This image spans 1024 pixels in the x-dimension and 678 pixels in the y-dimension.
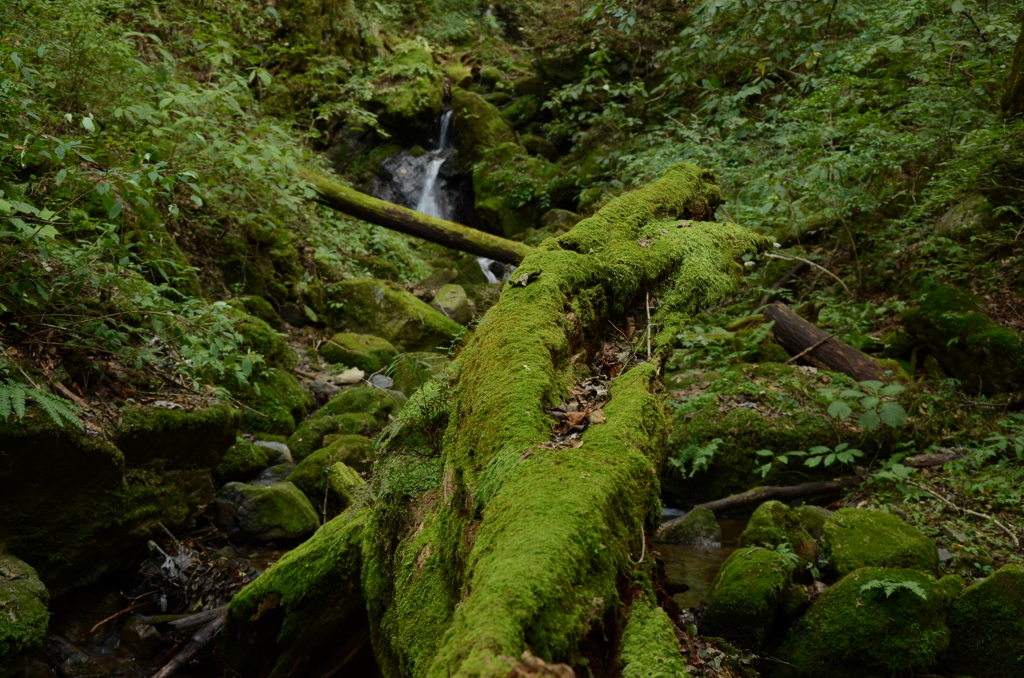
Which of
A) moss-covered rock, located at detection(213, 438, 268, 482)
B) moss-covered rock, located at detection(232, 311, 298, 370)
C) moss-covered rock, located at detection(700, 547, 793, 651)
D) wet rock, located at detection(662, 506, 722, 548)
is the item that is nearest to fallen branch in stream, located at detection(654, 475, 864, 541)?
wet rock, located at detection(662, 506, 722, 548)

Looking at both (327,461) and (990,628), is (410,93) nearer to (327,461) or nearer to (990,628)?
(327,461)

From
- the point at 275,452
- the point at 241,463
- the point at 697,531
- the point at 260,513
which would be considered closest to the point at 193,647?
the point at 260,513

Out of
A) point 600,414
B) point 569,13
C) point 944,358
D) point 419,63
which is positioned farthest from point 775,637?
point 569,13

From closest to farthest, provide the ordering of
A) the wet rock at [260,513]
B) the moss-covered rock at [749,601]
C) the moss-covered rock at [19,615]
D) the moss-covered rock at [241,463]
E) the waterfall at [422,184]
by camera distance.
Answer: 1. the moss-covered rock at [19,615]
2. the moss-covered rock at [749,601]
3. the wet rock at [260,513]
4. the moss-covered rock at [241,463]
5. the waterfall at [422,184]

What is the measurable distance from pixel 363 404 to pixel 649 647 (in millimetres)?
6105

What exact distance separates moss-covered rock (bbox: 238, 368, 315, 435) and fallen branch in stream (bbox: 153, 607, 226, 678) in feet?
8.81

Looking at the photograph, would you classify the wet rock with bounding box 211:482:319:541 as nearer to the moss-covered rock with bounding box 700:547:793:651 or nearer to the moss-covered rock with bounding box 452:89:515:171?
the moss-covered rock with bounding box 700:547:793:651

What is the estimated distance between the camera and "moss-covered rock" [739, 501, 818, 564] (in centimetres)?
495

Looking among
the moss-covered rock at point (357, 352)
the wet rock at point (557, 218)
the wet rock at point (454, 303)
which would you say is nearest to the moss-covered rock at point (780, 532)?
the moss-covered rock at point (357, 352)

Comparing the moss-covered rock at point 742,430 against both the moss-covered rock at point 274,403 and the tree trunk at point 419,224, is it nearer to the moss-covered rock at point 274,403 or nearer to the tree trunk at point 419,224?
the tree trunk at point 419,224

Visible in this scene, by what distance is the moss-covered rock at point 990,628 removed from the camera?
372cm

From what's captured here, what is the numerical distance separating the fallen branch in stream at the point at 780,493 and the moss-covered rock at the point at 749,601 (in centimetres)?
195

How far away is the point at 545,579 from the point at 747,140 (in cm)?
1163

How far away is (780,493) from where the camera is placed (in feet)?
21.5
